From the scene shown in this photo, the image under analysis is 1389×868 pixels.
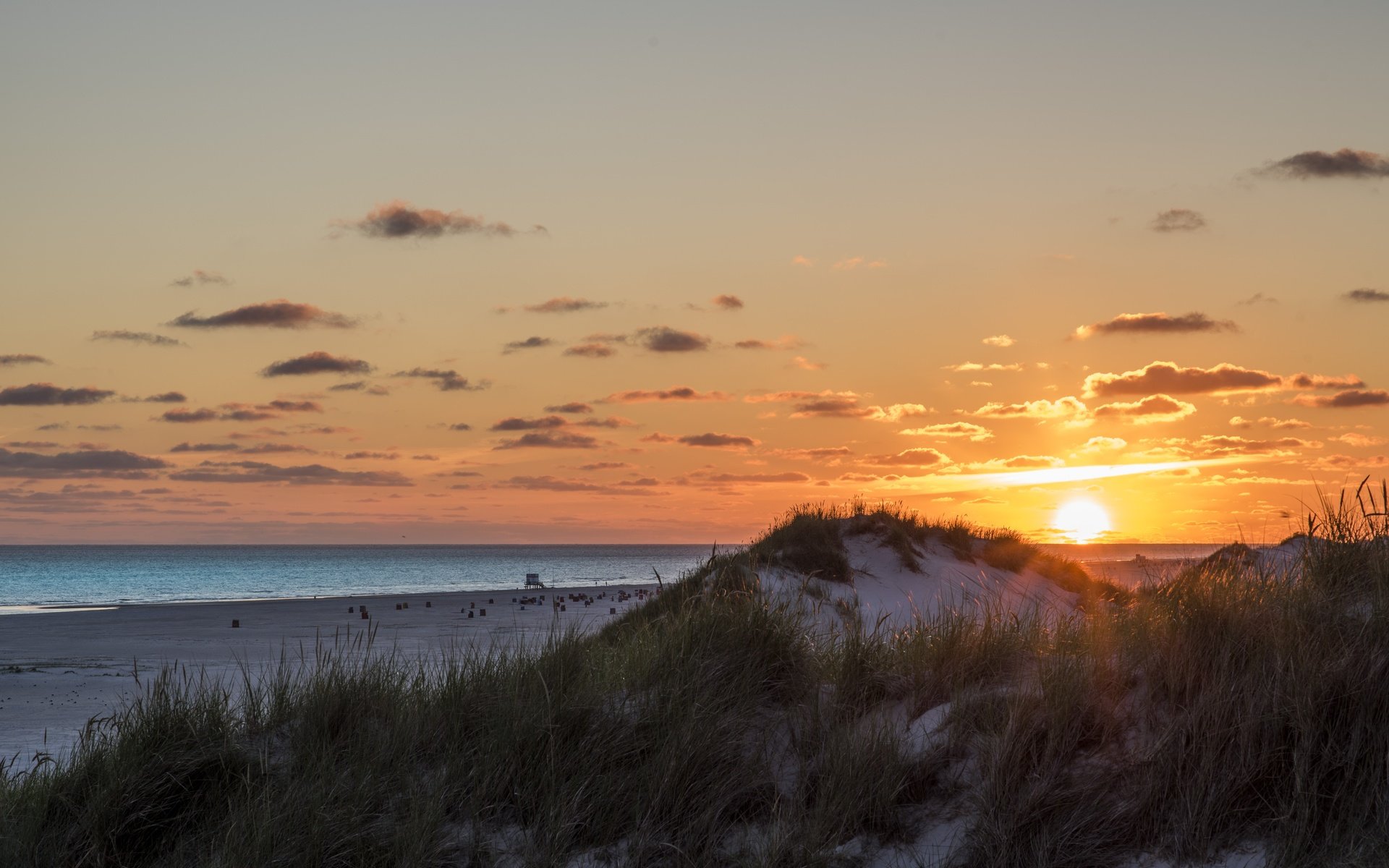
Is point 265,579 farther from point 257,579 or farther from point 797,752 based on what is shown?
point 797,752

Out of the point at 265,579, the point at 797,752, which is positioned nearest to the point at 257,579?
the point at 265,579

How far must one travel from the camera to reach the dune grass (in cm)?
587

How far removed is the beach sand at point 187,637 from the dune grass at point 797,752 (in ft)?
2.13

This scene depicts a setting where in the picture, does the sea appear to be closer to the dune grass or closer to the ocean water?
the ocean water

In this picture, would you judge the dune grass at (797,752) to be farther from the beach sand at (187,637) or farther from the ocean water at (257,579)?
the ocean water at (257,579)

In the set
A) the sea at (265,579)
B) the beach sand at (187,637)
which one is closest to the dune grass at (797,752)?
the beach sand at (187,637)

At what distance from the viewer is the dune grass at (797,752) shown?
5.87m

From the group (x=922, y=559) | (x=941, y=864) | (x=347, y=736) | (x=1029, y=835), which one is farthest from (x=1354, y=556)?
(x=922, y=559)

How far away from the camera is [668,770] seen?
21.0ft

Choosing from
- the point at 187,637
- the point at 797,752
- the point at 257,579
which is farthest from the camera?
the point at 257,579

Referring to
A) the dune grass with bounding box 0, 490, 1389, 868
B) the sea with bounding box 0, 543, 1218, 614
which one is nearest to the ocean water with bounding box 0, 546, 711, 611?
the sea with bounding box 0, 543, 1218, 614

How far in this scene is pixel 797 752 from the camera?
6828 millimetres

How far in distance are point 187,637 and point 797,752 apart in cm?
3435

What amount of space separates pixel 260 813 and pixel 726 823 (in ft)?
9.21
